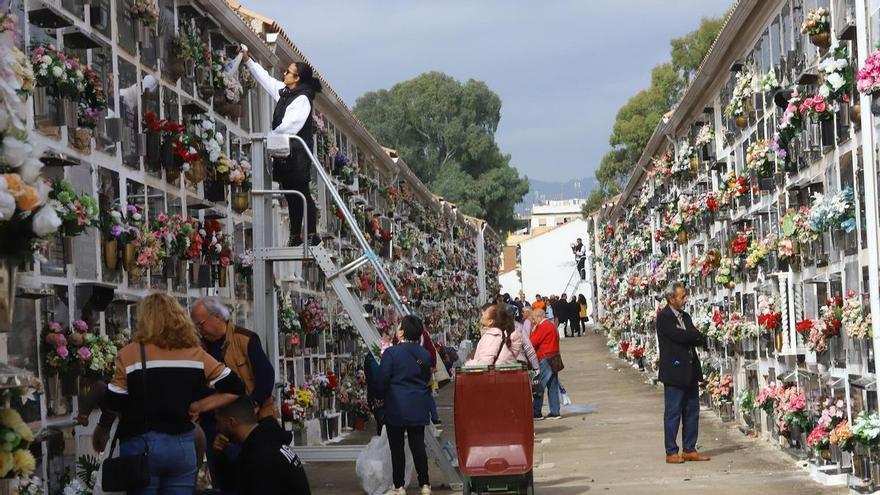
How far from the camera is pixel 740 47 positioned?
16.7 m

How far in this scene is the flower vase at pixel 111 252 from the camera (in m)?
10.8

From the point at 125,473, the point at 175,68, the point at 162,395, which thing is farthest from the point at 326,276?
the point at 125,473

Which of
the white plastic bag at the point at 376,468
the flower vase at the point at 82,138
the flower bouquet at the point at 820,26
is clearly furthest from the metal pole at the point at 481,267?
the flower vase at the point at 82,138

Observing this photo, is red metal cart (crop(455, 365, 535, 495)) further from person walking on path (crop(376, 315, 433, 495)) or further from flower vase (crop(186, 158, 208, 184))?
flower vase (crop(186, 158, 208, 184))

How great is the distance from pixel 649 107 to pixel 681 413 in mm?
40004

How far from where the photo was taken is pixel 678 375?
1376 centimetres

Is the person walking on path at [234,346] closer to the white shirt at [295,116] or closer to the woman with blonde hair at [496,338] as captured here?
the woman with blonde hair at [496,338]

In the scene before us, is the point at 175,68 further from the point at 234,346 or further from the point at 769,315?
the point at 769,315

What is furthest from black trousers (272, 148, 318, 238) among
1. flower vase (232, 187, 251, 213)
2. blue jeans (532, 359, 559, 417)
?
blue jeans (532, 359, 559, 417)

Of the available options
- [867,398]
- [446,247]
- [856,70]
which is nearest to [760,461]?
[867,398]

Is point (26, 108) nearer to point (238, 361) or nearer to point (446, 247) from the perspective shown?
point (238, 361)

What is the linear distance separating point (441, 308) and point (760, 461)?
931 inches

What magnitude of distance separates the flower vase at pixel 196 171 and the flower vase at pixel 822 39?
512 cm

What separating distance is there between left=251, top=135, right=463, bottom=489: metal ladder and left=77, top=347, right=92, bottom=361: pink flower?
3555 millimetres
